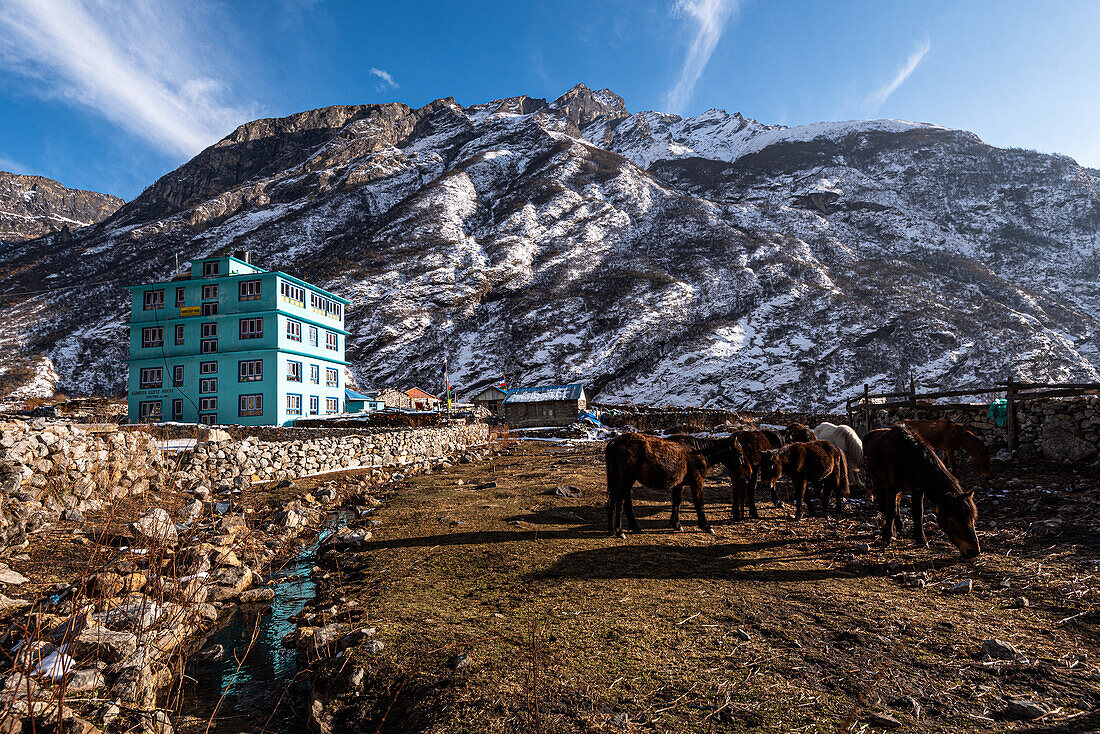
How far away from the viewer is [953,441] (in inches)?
529

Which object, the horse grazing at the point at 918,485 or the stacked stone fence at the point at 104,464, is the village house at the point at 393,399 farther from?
the horse grazing at the point at 918,485

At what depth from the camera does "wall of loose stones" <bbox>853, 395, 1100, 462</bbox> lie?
1264 centimetres

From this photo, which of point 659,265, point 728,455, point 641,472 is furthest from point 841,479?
point 659,265

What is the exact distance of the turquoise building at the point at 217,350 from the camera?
1389 inches

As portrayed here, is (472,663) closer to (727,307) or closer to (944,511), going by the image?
(944,511)

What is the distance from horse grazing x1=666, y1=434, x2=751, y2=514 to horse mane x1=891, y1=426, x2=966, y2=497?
3.05m

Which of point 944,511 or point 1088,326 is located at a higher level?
point 1088,326

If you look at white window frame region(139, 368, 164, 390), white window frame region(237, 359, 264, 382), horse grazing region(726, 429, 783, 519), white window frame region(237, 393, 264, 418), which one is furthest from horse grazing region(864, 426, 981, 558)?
white window frame region(139, 368, 164, 390)

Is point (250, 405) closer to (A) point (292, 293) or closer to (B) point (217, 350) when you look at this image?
(B) point (217, 350)

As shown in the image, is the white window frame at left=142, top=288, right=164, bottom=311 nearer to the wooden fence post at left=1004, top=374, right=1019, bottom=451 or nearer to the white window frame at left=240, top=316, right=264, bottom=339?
the white window frame at left=240, top=316, right=264, bottom=339

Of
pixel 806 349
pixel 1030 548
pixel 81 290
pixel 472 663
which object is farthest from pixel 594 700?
pixel 81 290

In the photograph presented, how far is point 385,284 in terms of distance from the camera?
3986 inches

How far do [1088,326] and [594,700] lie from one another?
112 metres

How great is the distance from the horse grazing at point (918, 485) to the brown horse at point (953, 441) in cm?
482
